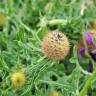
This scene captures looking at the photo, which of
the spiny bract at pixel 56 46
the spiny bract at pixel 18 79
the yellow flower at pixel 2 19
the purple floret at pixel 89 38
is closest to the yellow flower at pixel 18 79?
the spiny bract at pixel 18 79

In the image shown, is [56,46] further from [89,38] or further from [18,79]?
[89,38]

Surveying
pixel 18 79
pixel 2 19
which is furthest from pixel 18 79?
pixel 2 19

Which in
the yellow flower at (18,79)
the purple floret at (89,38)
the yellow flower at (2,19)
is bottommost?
the yellow flower at (18,79)

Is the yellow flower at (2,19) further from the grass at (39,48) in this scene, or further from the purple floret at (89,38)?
the purple floret at (89,38)

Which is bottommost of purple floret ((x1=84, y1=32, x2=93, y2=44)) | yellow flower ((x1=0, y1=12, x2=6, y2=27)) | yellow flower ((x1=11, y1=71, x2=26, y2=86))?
yellow flower ((x1=11, y1=71, x2=26, y2=86))

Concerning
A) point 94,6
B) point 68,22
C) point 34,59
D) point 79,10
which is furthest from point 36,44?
point 94,6

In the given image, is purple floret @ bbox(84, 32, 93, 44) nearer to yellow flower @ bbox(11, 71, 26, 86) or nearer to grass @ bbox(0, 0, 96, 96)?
grass @ bbox(0, 0, 96, 96)

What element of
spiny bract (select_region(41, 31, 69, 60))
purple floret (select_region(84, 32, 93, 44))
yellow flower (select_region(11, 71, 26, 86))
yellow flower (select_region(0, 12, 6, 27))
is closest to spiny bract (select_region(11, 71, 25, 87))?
yellow flower (select_region(11, 71, 26, 86))
